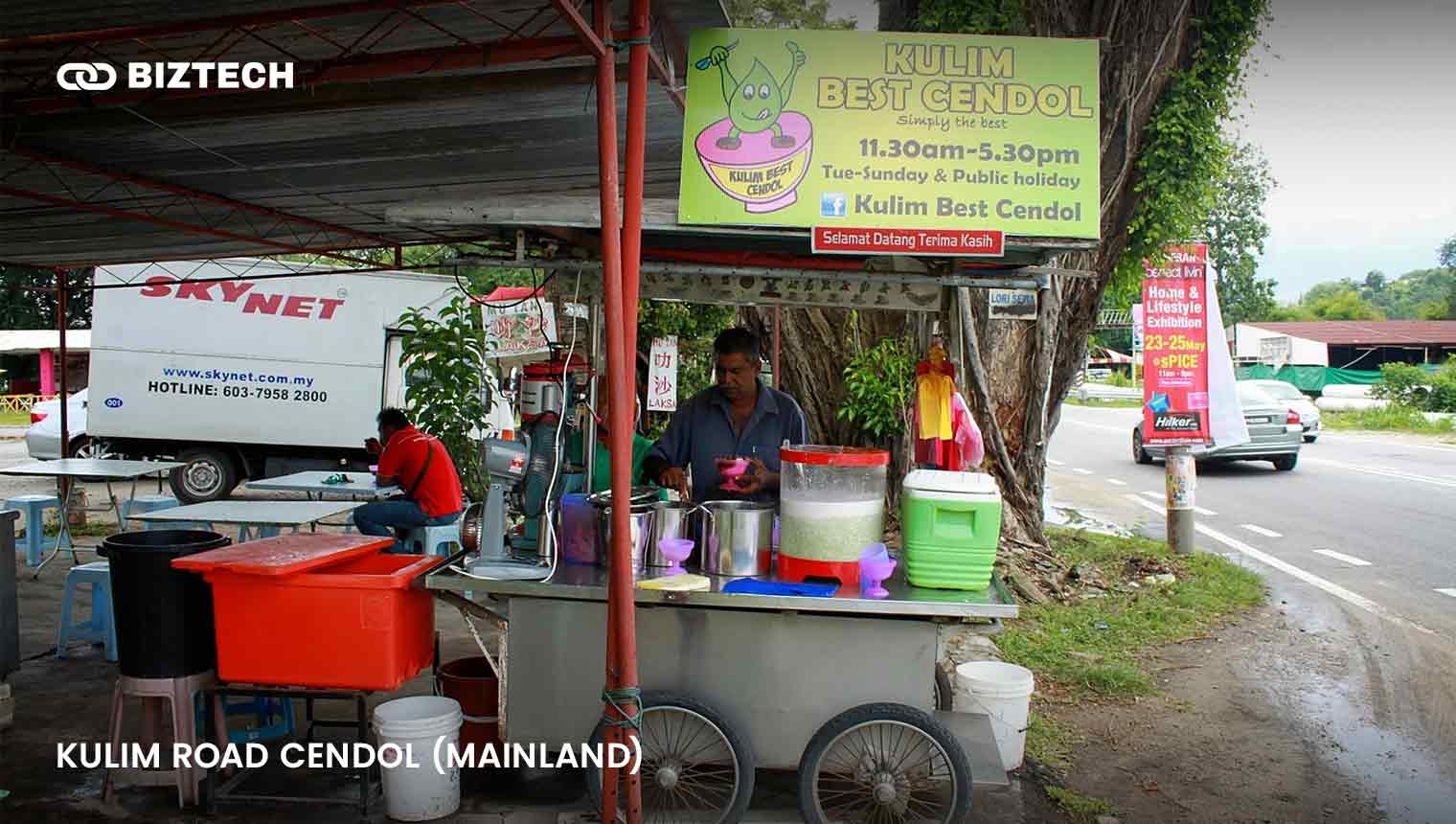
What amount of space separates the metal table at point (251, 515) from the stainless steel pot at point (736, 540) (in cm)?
362

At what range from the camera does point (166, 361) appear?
13.7m

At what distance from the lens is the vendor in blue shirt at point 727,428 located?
4.75m

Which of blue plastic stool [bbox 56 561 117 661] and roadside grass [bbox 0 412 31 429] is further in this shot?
roadside grass [bbox 0 412 31 429]

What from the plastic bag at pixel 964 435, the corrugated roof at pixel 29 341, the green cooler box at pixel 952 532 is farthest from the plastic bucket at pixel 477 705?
the corrugated roof at pixel 29 341

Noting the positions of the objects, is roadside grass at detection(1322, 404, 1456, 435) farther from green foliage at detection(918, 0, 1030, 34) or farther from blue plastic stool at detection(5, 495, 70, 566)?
blue plastic stool at detection(5, 495, 70, 566)

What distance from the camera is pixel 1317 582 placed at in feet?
31.1

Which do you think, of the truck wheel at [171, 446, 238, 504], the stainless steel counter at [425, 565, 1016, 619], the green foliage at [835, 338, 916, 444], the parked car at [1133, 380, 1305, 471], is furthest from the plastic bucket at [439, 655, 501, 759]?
the parked car at [1133, 380, 1305, 471]

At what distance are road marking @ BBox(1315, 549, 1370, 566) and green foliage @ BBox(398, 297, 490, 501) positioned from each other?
28.3 ft

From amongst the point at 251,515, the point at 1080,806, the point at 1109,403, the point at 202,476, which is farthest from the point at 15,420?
the point at 1109,403

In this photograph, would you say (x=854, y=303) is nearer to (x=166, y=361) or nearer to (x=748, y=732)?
(x=748, y=732)

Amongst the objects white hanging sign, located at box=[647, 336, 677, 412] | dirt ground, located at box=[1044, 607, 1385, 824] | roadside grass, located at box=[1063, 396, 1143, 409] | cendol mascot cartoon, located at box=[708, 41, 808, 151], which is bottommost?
dirt ground, located at box=[1044, 607, 1385, 824]

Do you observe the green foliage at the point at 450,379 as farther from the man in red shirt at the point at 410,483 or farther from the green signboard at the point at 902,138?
the green signboard at the point at 902,138

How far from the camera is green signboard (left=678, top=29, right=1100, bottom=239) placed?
13.2 ft

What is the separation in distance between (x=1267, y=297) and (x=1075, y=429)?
893 inches
